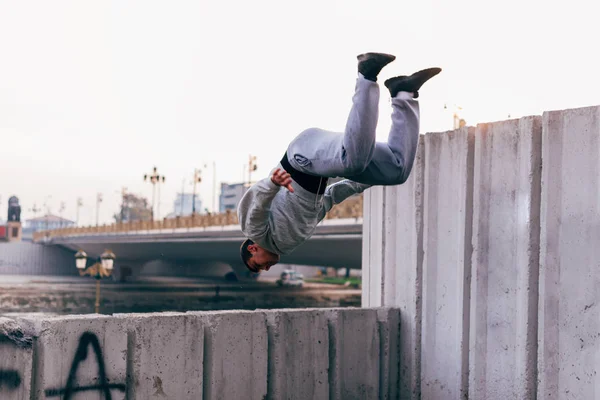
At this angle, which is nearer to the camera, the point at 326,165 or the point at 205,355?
the point at 326,165

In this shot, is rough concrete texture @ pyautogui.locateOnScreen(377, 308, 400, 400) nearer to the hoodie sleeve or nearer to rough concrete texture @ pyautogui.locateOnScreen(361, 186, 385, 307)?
rough concrete texture @ pyautogui.locateOnScreen(361, 186, 385, 307)

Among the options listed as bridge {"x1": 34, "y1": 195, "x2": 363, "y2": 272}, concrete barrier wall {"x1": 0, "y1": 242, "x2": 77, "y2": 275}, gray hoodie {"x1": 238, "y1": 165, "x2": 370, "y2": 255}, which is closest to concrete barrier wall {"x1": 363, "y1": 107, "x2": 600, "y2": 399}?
gray hoodie {"x1": 238, "y1": 165, "x2": 370, "y2": 255}

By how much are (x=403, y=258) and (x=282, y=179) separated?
4.96 meters

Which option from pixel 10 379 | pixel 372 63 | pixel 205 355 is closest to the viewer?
pixel 372 63

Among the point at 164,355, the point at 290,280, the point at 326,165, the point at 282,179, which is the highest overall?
the point at 326,165

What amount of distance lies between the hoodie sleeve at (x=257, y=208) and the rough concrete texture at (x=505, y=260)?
390cm

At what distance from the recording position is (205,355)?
8367mm

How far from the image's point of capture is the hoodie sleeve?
20.3ft

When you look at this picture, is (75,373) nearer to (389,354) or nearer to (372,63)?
(372,63)

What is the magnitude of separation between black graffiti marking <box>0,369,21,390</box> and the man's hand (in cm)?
325

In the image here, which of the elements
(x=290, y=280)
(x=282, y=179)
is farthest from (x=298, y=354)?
(x=290, y=280)

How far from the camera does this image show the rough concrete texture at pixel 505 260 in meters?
9.01

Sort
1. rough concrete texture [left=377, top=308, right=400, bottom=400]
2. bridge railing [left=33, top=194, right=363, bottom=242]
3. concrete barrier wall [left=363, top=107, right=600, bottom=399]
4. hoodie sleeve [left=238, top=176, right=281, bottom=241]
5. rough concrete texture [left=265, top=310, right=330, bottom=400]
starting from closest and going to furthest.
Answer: hoodie sleeve [left=238, top=176, right=281, bottom=241]
concrete barrier wall [left=363, top=107, right=600, bottom=399]
rough concrete texture [left=265, top=310, right=330, bottom=400]
rough concrete texture [left=377, top=308, right=400, bottom=400]
bridge railing [left=33, top=194, right=363, bottom=242]

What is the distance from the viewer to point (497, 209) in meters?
9.45
